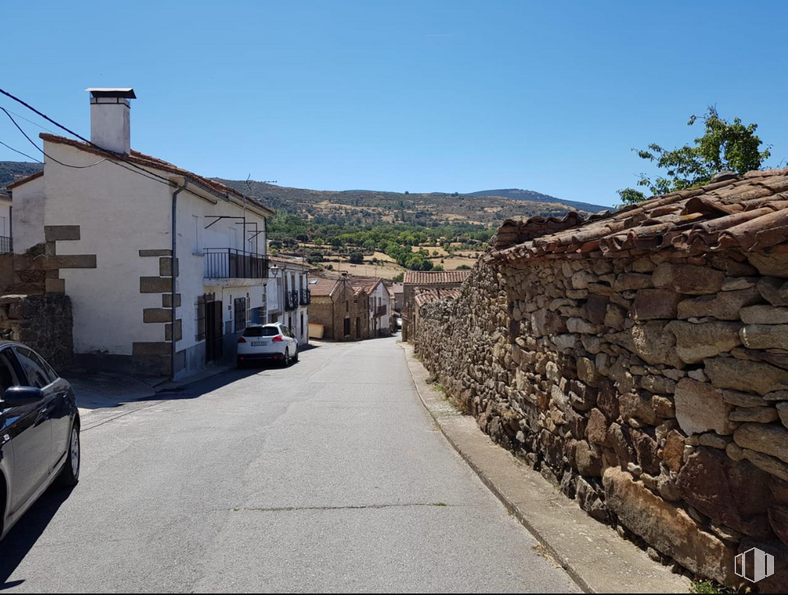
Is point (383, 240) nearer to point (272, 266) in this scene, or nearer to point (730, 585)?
point (272, 266)

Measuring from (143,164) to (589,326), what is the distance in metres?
13.9

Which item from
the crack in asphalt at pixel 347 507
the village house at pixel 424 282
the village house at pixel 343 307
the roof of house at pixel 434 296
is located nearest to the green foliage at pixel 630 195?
the roof of house at pixel 434 296

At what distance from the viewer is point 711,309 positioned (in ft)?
11.9

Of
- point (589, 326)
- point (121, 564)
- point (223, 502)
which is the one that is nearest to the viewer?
point (121, 564)

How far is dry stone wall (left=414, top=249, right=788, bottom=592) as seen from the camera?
10.8ft

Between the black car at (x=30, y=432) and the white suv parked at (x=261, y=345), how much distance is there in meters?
14.5

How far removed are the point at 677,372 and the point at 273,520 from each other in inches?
127

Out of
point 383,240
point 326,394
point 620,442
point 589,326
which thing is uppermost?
point 383,240

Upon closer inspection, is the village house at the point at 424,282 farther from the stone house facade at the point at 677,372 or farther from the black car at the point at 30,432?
→ the stone house facade at the point at 677,372

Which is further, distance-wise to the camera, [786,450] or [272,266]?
[272,266]

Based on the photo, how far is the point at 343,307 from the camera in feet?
168

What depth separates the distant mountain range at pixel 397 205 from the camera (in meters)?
117

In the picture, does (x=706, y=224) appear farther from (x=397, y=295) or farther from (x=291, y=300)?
(x=397, y=295)

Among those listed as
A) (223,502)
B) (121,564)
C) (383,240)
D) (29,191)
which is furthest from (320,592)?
(383,240)
